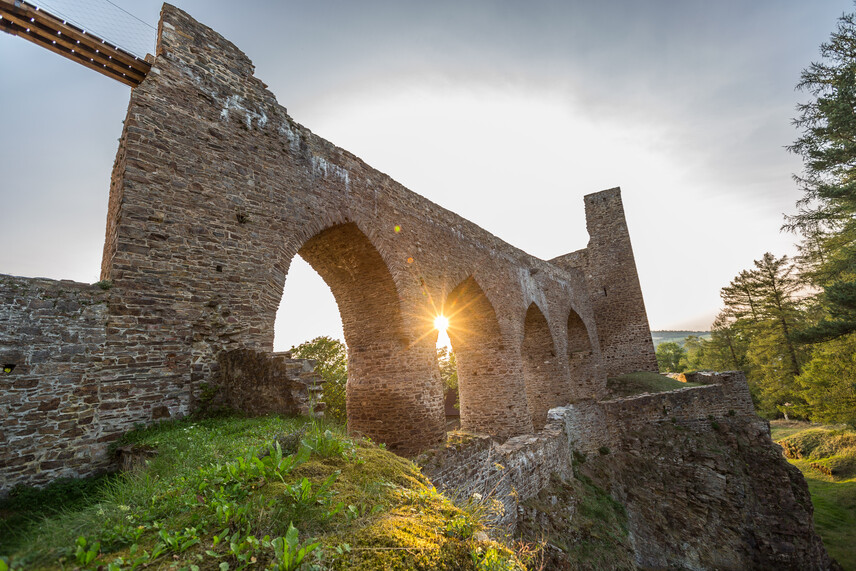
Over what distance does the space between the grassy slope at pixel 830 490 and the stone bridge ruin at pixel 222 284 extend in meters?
11.1

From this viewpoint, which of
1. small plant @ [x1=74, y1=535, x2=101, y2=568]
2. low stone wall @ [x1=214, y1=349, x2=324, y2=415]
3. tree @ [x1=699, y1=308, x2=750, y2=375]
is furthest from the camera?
tree @ [x1=699, y1=308, x2=750, y2=375]

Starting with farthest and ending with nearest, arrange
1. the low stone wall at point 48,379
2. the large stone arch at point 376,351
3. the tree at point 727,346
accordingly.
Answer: the tree at point 727,346 < the large stone arch at point 376,351 < the low stone wall at point 48,379

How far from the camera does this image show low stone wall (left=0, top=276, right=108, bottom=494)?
4109mm

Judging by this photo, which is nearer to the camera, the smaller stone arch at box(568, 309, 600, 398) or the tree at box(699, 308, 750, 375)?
the smaller stone arch at box(568, 309, 600, 398)

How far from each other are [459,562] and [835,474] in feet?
81.6

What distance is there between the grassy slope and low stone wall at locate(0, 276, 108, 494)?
1929 cm

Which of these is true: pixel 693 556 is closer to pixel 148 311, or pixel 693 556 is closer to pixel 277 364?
pixel 277 364

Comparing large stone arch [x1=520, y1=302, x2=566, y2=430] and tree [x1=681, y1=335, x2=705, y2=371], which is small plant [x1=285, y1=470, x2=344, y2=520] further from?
tree [x1=681, y1=335, x2=705, y2=371]

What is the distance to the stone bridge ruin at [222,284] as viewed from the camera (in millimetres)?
4449

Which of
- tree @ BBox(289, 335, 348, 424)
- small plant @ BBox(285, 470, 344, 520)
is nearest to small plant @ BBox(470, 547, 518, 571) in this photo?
small plant @ BBox(285, 470, 344, 520)

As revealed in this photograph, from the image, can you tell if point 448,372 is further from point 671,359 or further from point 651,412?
point 671,359

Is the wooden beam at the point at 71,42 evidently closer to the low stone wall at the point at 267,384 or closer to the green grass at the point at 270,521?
the low stone wall at the point at 267,384

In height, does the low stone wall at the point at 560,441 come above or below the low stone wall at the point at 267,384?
below

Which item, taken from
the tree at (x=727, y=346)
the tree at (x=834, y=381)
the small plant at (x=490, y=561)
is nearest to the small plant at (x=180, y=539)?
the small plant at (x=490, y=561)
